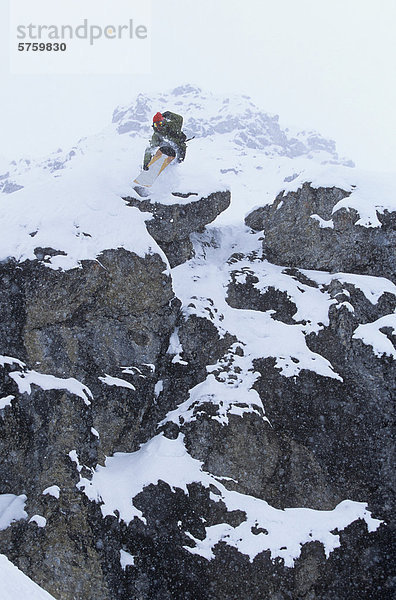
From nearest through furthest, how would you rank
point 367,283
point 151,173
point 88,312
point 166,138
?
point 88,312, point 367,283, point 151,173, point 166,138

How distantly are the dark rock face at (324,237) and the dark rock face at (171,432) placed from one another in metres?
0.33

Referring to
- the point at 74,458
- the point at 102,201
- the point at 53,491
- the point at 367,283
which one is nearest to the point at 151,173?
the point at 102,201

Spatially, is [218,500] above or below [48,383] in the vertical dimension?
below

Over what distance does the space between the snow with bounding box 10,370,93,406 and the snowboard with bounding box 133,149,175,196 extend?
915 centimetres

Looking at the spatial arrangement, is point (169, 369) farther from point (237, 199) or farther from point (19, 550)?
point (237, 199)

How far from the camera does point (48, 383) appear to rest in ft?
41.8

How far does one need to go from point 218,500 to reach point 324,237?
11232 mm

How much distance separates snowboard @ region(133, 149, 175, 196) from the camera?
19.2 meters

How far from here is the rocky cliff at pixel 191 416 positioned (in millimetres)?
11430

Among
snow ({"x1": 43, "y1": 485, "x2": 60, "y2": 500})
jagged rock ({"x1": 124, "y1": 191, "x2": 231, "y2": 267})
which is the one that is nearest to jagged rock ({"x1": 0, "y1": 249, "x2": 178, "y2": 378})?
jagged rock ({"x1": 124, "y1": 191, "x2": 231, "y2": 267})

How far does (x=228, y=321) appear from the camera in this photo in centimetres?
1670

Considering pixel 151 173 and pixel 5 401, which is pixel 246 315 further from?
pixel 5 401

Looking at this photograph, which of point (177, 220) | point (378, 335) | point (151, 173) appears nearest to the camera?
point (378, 335)

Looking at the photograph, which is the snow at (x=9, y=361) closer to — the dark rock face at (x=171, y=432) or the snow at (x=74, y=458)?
the dark rock face at (x=171, y=432)
